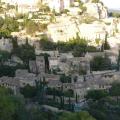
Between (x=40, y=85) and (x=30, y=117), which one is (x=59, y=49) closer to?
(x=40, y=85)

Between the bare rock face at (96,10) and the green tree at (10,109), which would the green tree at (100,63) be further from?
the bare rock face at (96,10)

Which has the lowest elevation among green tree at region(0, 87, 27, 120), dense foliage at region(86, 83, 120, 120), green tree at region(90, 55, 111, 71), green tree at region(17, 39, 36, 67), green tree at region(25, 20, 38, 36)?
dense foliage at region(86, 83, 120, 120)

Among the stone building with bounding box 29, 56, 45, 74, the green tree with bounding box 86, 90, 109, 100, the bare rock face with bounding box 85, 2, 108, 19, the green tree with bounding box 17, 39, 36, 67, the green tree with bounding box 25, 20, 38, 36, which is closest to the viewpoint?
the green tree with bounding box 86, 90, 109, 100

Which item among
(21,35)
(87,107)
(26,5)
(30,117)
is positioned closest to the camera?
(30,117)

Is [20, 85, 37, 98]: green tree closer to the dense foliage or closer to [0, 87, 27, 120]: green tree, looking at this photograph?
the dense foliage

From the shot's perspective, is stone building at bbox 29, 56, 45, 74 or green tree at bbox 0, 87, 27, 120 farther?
stone building at bbox 29, 56, 45, 74

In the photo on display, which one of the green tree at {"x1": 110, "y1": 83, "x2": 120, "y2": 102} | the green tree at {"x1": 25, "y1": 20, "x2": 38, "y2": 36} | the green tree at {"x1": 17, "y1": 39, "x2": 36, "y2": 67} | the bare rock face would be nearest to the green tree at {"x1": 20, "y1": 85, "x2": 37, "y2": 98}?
the green tree at {"x1": 110, "y1": 83, "x2": 120, "y2": 102}

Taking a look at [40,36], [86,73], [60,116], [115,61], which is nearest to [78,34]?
[40,36]

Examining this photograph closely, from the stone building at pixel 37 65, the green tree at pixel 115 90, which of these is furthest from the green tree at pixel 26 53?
the green tree at pixel 115 90
